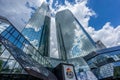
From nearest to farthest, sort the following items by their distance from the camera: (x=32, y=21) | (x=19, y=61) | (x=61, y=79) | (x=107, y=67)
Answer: (x=19, y=61) < (x=61, y=79) < (x=107, y=67) < (x=32, y=21)

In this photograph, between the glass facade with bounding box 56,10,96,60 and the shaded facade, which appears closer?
the shaded facade

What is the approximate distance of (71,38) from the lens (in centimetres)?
6494

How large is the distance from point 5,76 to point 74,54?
130 ft

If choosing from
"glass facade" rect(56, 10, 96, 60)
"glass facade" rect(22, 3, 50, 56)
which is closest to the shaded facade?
"glass facade" rect(56, 10, 96, 60)

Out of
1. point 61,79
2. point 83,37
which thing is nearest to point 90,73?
point 61,79

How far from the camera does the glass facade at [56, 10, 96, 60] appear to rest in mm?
59406

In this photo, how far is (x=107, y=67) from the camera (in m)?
38.3

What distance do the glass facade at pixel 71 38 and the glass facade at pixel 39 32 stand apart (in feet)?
19.0

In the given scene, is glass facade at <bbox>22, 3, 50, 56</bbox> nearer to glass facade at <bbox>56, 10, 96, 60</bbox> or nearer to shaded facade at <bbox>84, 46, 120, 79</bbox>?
glass facade at <bbox>56, 10, 96, 60</bbox>

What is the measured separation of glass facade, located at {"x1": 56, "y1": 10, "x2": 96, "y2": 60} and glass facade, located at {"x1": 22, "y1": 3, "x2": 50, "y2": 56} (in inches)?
227

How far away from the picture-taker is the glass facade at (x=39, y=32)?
5905cm

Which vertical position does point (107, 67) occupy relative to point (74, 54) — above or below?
below

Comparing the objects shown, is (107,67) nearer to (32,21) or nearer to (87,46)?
(87,46)

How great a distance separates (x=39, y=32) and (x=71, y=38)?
1244 centimetres
